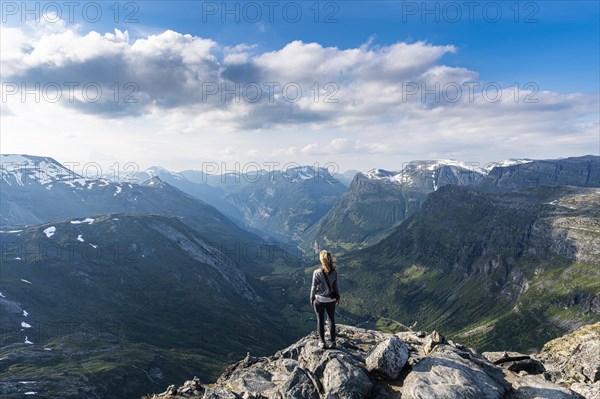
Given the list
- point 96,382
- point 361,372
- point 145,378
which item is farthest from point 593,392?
point 145,378

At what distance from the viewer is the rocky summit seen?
26281mm

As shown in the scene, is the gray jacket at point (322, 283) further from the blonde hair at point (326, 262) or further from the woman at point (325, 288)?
the blonde hair at point (326, 262)

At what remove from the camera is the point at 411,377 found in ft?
89.0

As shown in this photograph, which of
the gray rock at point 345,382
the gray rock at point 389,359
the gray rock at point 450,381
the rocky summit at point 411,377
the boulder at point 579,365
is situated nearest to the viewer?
the gray rock at point 450,381

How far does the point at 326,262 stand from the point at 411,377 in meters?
10.2

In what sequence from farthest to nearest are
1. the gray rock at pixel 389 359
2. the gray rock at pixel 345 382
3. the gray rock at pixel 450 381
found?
1. the gray rock at pixel 389 359
2. the gray rock at pixel 345 382
3. the gray rock at pixel 450 381

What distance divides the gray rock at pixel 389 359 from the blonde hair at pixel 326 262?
7.06 metres

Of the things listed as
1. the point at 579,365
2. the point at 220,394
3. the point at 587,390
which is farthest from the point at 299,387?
the point at 579,365

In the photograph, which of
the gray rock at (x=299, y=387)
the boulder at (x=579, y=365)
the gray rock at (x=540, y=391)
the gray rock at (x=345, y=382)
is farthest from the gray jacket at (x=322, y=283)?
the boulder at (x=579, y=365)

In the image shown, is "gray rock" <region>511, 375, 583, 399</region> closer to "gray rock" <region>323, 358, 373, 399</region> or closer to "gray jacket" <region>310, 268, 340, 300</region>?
"gray rock" <region>323, 358, 373, 399</region>

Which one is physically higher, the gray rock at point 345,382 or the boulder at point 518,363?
the gray rock at point 345,382

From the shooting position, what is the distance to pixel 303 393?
1117 inches

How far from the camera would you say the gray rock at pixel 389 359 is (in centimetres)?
2862

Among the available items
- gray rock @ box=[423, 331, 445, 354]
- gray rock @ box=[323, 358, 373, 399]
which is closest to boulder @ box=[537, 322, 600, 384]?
gray rock @ box=[423, 331, 445, 354]
